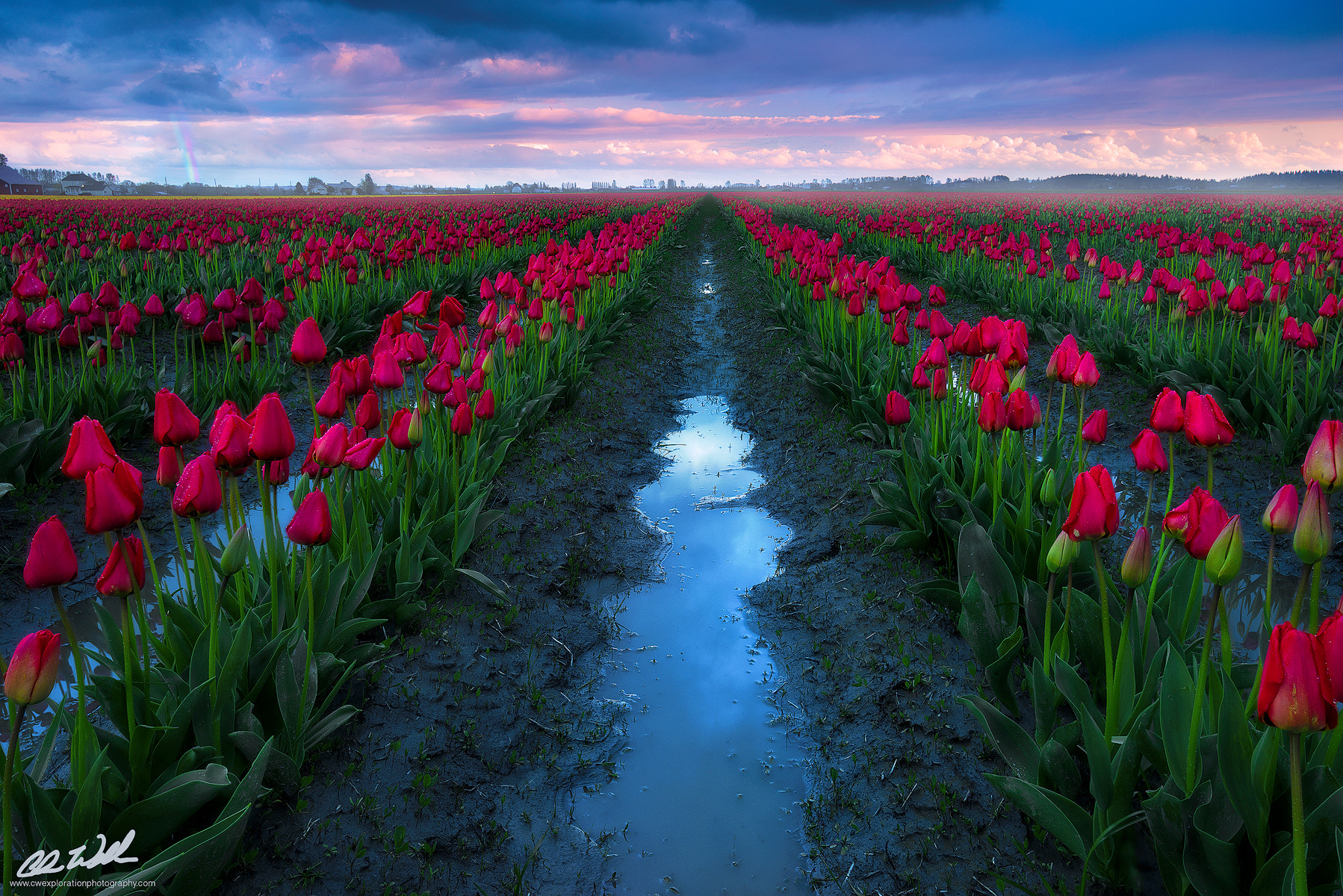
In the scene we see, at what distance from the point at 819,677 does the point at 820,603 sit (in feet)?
1.94

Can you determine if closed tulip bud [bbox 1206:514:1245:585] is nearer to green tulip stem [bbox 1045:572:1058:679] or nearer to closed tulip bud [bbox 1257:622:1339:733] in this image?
closed tulip bud [bbox 1257:622:1339:733]

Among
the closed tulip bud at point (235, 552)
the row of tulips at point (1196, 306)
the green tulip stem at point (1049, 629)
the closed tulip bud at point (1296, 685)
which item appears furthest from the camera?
the row of tulips at point (1196, 306)

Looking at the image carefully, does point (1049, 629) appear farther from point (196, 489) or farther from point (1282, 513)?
point (196, 489)

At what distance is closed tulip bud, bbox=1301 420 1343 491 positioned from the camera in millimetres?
1804

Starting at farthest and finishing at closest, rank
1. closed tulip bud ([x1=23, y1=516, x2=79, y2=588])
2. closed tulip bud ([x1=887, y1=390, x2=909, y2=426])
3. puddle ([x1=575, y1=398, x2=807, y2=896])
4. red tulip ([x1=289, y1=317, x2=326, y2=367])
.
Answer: closed tulip bud ([x1=887, y1=390, x2=909, y2=426]) → red tulip ([x1=289, y1=317, x2=326, y2=367]) → puddle ([x1=575, y1=398, x2=807, y2=896]) → closed tulip bud ([x1=23, y1=516, x2=79, y2=588])

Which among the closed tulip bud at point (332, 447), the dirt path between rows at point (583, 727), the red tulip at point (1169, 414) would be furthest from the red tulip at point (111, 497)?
the red tulip at point (1169, 414)

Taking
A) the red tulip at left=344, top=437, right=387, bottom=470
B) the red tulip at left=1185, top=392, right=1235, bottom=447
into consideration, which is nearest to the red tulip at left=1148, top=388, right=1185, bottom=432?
the red tulip at left=1185, top=392, right=1235, bottom=447

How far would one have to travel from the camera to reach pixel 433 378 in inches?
144

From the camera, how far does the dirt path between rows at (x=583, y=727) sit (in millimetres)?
2359

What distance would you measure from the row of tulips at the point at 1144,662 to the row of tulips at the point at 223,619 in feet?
7.07

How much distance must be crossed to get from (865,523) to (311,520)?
2924 mm

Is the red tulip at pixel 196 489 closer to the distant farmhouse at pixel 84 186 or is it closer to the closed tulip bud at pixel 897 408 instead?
the closed tulip bud at pixel 897 408

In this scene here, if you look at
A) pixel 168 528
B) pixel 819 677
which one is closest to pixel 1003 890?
pixel 819 677

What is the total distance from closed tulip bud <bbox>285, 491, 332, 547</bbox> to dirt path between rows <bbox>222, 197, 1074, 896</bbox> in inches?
35.0
